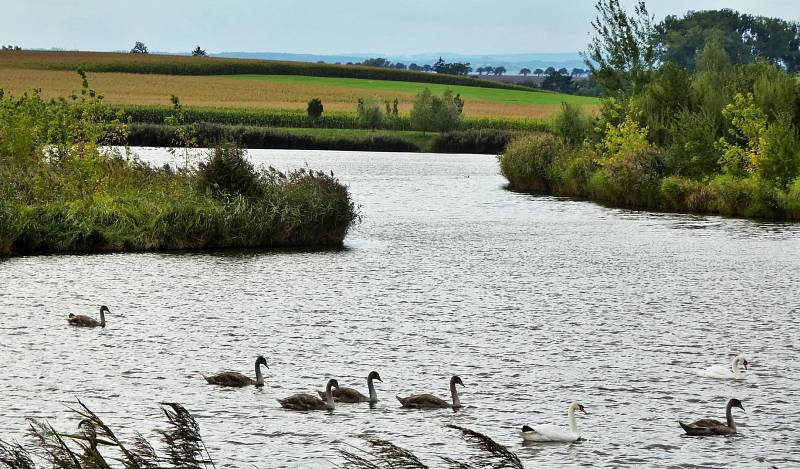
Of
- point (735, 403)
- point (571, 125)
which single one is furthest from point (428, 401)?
point (571, 125)

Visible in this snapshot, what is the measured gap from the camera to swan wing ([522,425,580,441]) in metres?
18.3

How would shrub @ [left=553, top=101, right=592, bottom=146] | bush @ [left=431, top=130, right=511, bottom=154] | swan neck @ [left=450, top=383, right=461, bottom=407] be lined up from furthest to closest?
bush @ [left=431, top=130, right=511, bottom=154], shrub @ [left=553, top=101, right=592, bottom=146], swan neck @ [left=450, top=383, right=461, bottom=407]

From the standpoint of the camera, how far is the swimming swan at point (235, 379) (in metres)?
22.1

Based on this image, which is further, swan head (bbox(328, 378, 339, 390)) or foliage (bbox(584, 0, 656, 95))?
foliage (bbox(584, 0, 656, 95))

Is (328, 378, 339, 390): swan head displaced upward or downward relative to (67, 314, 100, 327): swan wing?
upward

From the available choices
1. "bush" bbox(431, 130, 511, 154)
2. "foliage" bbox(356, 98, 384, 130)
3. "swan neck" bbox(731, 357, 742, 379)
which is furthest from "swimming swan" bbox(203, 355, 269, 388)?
"foliage" bbox(356, 98, 384, 130)

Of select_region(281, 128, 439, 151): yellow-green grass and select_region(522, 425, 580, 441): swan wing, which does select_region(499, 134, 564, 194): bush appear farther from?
select_region(522, 425, 580, 441): swan wing

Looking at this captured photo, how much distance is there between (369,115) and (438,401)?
4916 inches

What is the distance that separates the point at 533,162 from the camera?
82500 millimetres

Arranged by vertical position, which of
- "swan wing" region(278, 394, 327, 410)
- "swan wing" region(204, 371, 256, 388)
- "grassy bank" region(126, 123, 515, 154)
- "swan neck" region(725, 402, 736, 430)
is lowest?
"grassy bank" region(126, 123, 515, 154)

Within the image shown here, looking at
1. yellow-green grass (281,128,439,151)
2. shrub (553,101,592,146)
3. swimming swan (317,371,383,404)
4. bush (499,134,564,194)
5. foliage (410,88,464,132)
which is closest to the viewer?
swimming swan (317,371,383,404)

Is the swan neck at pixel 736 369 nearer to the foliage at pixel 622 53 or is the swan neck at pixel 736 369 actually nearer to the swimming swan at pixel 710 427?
the swimming swan at pixel 710 427

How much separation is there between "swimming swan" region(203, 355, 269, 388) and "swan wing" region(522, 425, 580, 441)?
567 cm

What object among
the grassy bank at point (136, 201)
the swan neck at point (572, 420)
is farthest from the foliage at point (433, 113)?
the swan neck at point (572, 420)
